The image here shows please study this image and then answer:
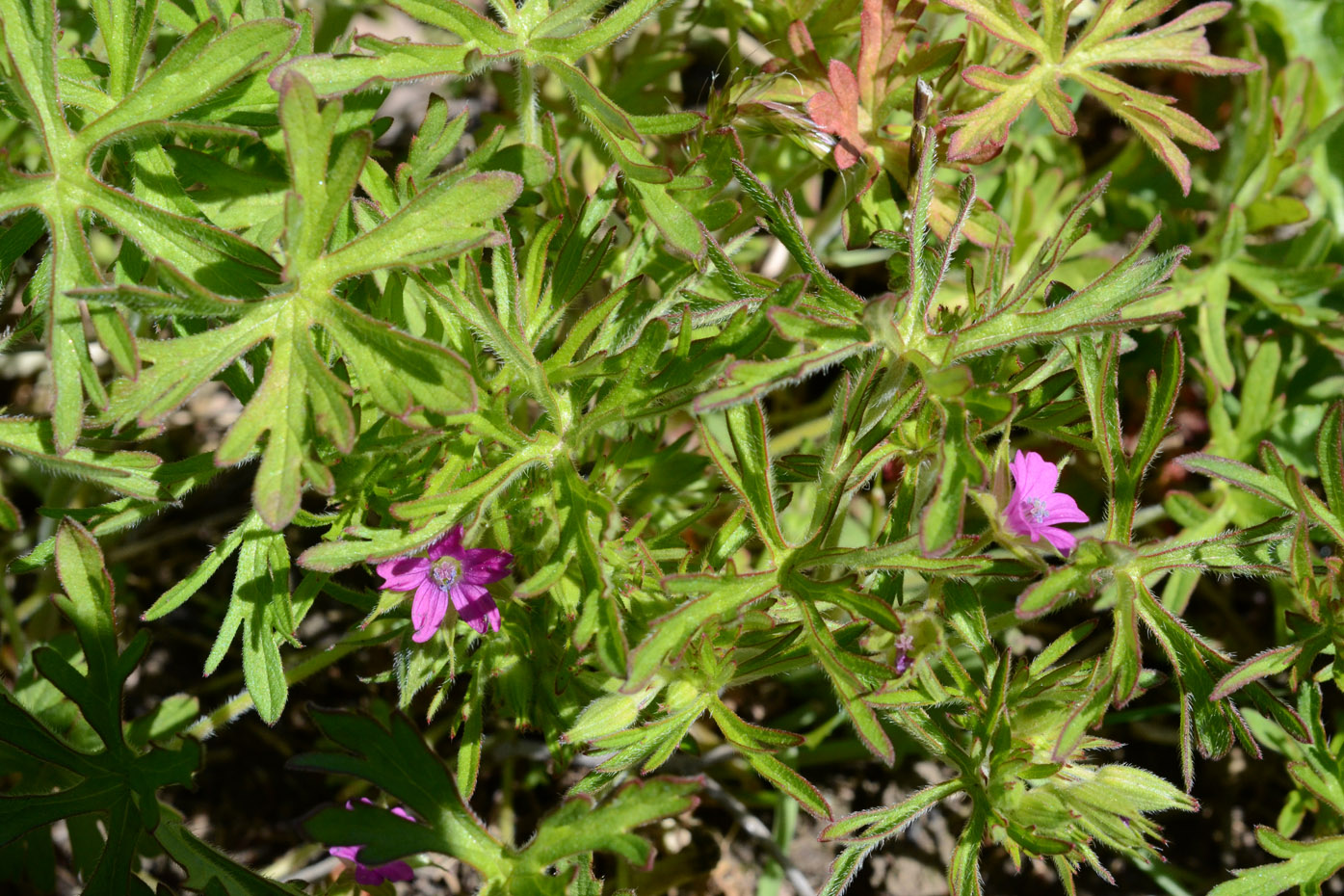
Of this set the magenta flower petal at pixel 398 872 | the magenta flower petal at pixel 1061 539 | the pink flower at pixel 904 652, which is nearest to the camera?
the pink flower at pixel 904 652

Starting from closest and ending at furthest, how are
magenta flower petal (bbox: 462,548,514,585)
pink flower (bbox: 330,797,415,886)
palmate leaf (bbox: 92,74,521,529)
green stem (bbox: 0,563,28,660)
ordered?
palmate leaf (bbox: 92,74,521,529) < magenta flower petal (bbox: 462,548,514,585) < pink flower (bbox: 330,797,415,886) < green stem (bbox: 0,563,28,660)

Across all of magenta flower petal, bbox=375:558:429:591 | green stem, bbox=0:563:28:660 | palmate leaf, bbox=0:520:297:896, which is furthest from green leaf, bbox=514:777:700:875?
green stem, bbox=0:563:28:660

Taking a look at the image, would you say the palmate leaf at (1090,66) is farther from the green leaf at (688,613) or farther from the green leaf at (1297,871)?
the green leaf at (1297,871)

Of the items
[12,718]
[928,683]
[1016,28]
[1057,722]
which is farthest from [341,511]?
[1016,28]

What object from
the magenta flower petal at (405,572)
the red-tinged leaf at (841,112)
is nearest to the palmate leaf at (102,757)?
the magenta flower petal at (405,572)

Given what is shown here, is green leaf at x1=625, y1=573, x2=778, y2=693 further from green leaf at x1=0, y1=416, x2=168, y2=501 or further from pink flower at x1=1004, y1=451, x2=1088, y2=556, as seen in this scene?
green leaf at x1=0, y1=416, x2=168, y2=501

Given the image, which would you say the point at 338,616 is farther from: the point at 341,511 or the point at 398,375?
the point at 398,375
